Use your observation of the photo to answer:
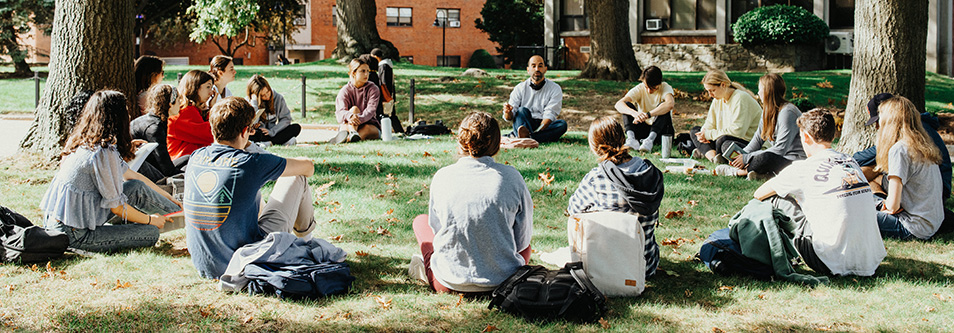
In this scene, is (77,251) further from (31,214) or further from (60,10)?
(60,10)

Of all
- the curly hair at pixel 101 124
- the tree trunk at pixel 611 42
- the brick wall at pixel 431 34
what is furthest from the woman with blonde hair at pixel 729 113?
the brick wall at pixel 431 34

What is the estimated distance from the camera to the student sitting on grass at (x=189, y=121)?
7.44 m

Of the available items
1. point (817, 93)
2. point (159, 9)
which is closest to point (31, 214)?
point (817, 93)

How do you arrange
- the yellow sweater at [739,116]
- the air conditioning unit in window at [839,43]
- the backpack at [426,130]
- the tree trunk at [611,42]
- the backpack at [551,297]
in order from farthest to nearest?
1. the air conditioning unit in window at [839,43]
2. the tree trunk at [611,42]
3. the backpack at [426,130]
4. the yellow sweater at [739,116]
5. the backpack at [551,297]

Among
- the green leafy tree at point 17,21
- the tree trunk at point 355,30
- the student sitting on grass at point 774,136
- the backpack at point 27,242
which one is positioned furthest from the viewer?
the green leafy tree at point 17,21

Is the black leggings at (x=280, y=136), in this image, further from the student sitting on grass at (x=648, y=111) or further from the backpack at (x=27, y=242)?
the backpack at (x=27, y=242)

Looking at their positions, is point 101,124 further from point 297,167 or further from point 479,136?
point 479,136

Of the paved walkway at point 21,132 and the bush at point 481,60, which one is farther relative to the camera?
the bush at point 481,60

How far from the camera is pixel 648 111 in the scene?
34.7 ft

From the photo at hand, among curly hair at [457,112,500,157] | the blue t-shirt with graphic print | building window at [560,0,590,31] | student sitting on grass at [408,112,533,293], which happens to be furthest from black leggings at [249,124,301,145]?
building window at [560,0,590,31]

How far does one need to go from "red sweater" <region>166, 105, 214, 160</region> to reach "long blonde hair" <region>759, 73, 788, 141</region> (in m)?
5.70

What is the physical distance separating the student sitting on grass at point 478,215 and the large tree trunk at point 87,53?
5781 mm

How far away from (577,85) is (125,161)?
12.8 metres

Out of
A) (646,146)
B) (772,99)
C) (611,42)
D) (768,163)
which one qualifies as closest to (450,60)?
(611,42)
